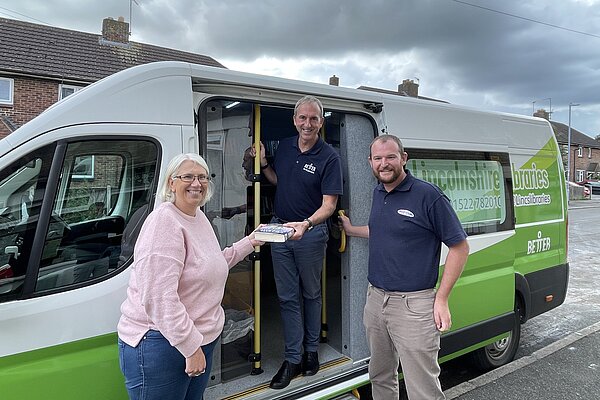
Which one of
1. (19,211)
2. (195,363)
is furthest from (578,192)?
(19,211)

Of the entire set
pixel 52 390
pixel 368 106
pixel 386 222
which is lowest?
pixel 52 390

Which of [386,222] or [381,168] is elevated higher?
[381,168]

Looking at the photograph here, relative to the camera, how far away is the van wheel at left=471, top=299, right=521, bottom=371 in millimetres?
4082

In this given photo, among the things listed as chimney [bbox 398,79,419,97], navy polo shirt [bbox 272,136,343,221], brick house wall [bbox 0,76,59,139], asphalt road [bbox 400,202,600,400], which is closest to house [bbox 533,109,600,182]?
chimney [bbox 398,79,419,97]

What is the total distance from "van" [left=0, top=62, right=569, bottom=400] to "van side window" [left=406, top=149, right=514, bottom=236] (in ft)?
0.05

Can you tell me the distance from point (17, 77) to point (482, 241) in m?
14.8

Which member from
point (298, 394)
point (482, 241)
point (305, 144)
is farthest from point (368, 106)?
point (298, 394)

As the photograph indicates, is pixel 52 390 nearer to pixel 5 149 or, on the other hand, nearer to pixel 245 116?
pixel 5 149

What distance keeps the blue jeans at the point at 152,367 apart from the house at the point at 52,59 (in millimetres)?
12745

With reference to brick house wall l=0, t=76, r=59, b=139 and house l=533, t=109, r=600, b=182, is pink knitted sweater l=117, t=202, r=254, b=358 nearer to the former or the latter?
brick house wall l=0, t=76, r=59, b=139

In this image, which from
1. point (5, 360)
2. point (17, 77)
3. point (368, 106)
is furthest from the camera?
point (17, 77)

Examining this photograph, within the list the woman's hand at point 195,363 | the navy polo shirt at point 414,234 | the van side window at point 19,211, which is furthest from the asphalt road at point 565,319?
the van side window at point 19,211

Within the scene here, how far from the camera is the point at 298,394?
108 inches

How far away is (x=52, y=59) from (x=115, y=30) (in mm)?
2856
